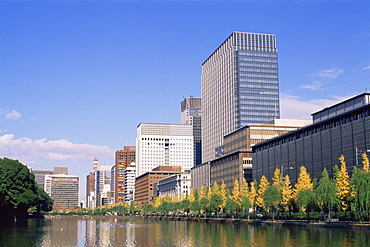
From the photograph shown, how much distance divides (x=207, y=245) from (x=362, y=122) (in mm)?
63718

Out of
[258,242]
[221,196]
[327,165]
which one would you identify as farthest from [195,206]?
[258,242]

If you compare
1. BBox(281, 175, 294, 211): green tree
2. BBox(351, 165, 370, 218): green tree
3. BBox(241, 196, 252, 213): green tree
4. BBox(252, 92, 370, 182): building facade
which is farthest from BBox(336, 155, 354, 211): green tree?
BBox(241, 196, 252, 213): green tree

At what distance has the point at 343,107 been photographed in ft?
446

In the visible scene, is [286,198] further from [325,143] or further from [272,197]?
[325,143]

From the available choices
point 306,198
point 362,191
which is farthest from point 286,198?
point 362,191

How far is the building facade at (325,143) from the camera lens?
113500 mm

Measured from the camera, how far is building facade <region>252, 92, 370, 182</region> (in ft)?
372

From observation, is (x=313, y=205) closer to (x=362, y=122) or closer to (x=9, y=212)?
(x=362, y=122)

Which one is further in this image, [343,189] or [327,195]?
[343,189]

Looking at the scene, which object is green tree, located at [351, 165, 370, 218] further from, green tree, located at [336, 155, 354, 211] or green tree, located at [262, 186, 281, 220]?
green tree, located at [262, 186, 281, 220]

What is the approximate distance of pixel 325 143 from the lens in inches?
5030

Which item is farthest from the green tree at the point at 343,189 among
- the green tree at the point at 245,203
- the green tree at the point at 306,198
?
the green tree at the point at 245,203

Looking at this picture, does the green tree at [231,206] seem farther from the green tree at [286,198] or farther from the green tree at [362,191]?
the green tree at [362,191]

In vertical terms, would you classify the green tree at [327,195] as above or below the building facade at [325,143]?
below
